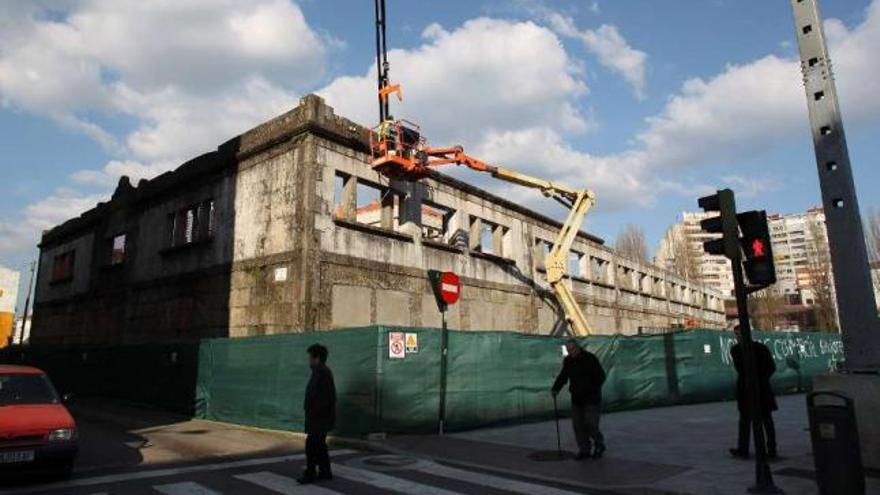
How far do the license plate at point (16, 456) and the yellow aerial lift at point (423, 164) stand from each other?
1236 centimetres

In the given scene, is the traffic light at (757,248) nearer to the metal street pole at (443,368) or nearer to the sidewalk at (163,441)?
the metal street pole at (443,368)

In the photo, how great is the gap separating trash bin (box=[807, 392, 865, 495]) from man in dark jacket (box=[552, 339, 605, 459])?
3.35 m

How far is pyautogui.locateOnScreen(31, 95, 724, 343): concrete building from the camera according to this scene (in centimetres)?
1803

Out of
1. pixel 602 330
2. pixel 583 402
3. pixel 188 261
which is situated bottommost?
pixel 583 402

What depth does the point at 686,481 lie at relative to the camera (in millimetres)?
7273

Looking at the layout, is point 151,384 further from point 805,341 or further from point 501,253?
point 805,341

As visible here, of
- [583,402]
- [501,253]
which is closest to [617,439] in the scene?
[583,402]

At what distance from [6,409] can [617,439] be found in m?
9.71

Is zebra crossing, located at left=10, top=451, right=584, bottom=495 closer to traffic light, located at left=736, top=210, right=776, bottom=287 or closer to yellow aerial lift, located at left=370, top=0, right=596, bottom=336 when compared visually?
traffic light, located at left=736, top=210, right=776, bottom=287

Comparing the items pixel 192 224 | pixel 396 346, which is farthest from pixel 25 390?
pixel 192 224

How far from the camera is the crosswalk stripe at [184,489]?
23.9ft

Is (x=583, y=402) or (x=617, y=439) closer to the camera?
(x=583, y=402)

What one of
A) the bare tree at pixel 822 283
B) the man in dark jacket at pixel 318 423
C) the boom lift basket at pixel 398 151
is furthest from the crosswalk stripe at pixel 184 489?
the bare tree at pixel 822 283

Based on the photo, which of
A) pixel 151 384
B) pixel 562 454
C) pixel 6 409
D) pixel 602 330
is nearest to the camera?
pixel 6 409
